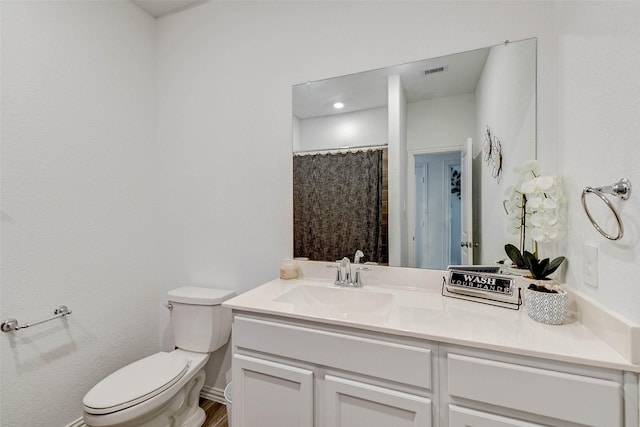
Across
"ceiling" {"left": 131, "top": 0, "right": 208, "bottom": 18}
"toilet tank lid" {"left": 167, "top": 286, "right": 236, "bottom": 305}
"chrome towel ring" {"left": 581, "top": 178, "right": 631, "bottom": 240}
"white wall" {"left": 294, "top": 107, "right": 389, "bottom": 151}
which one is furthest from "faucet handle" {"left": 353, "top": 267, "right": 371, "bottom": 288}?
"ceiling" {"left": 131, "top": 0, "right": 208, "bottom": 18}

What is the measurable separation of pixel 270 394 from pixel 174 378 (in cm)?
64

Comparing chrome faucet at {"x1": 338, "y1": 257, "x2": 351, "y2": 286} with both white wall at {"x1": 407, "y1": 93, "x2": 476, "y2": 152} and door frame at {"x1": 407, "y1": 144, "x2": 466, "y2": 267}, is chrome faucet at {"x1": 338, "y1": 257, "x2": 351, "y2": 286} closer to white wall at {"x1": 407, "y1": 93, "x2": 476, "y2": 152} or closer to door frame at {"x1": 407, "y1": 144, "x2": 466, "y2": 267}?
door frame at {"x1": 407, "y1": 144, "x2": 466, "y2": 267}

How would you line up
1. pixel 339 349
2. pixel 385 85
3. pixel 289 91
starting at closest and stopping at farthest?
1. pixel 339 349
2. pixel 385 85
3. pixel 289 91

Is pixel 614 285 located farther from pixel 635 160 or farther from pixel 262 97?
pixel 262 97

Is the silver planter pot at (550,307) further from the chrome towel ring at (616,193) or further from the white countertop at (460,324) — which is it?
the chrome towel ring at (616,193)

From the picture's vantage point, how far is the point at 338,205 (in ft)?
5.34

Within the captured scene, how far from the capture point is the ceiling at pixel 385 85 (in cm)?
134

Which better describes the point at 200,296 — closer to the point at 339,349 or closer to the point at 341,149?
the point at 339,349

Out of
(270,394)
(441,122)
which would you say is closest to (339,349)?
(270,394)

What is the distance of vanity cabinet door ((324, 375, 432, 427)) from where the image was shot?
2.97 ft

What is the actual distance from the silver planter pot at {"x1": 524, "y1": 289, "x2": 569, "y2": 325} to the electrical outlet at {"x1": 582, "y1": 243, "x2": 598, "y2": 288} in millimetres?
86

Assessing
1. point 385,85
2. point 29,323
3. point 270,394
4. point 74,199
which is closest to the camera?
point 270,394

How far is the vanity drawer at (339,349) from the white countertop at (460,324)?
1.9 inches

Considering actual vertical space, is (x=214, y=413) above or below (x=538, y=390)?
below
